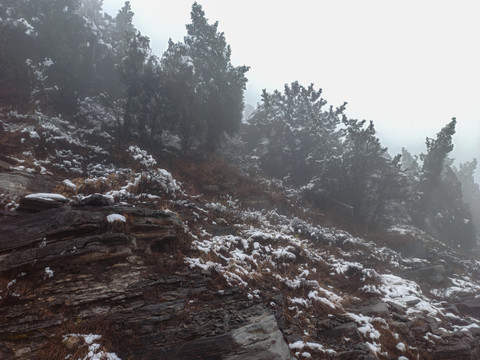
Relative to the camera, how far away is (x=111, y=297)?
21.5 feet

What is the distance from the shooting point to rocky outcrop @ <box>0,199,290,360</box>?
5.70 metres

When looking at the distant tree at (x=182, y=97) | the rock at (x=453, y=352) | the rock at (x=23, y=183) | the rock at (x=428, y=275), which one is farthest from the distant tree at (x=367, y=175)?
the rock at (x=23, y=183)

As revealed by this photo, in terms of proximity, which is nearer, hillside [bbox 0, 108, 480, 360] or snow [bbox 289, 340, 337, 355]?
hillside [bbox 0, 108, 480, 360]

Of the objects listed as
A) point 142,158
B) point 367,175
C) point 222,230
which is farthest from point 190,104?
point 367,175

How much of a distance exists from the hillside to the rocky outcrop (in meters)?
0.03

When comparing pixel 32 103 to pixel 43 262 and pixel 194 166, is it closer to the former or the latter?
pixel 194 166

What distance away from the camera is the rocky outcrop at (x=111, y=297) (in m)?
5.70

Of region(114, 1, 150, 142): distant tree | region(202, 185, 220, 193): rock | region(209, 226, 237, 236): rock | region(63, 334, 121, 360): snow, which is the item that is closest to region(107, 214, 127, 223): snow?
region(63, 334, 121, 360): snow

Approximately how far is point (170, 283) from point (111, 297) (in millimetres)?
1480

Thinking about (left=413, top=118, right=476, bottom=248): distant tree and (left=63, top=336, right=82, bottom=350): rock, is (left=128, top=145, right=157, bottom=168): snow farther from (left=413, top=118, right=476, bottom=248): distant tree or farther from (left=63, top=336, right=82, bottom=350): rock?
(left=413, top=118, right=476, bottom=248): distant tree

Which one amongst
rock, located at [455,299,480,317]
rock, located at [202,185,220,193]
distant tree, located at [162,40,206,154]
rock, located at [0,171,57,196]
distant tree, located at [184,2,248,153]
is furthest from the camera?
distant tree, located at [184,2,248,153]

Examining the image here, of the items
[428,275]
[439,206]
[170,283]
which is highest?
[439,206]

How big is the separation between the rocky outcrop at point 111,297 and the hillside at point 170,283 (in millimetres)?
27

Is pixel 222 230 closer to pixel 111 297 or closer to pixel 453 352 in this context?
pixel 111 297
